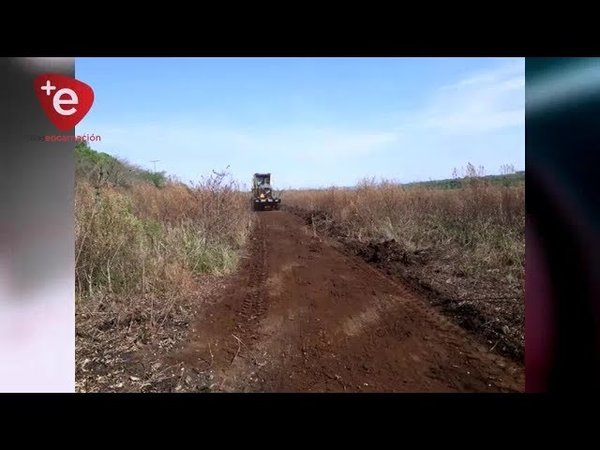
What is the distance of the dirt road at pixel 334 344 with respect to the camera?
2.23 m

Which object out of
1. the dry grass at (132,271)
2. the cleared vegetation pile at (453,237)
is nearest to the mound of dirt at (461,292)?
the cleared vegetation pile at (453,237)

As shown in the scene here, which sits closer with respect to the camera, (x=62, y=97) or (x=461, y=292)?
(x=62, y=97)

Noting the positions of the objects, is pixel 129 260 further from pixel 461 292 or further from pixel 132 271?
pixel 461 292

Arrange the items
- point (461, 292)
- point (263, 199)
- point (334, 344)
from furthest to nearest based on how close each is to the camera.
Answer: point (263, 199), point (461, 292), point (334, 344)

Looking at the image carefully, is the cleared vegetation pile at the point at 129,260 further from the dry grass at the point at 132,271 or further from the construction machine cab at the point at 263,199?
the construction machine cab at the point at 263,199

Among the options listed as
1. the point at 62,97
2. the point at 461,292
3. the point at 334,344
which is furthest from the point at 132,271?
the point at 461,292

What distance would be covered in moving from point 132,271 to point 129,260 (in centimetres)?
11

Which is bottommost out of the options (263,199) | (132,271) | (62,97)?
(132,271)

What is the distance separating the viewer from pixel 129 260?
3.07 m

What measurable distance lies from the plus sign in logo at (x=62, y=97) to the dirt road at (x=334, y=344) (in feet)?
5.60
